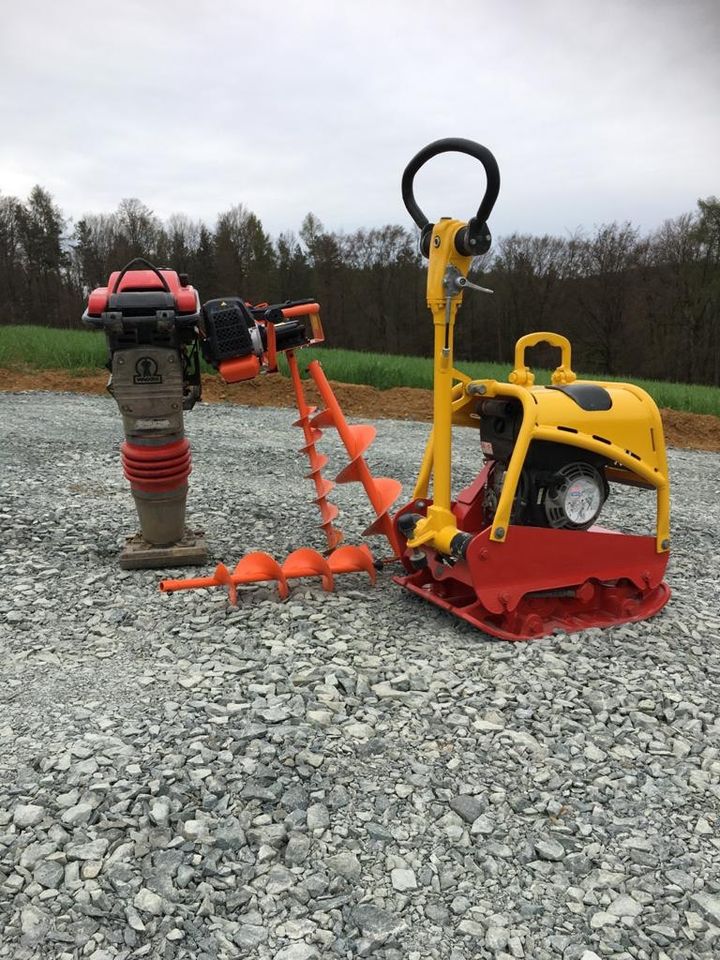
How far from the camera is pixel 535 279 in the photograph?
3481cm

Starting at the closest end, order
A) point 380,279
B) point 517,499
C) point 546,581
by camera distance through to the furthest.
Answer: point 546,581 → point 517,499 → point 380,279

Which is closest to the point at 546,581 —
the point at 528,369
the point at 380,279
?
the point at 528,369

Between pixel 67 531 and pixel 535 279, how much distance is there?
3276 cm

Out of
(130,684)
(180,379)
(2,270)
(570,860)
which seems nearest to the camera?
(570,860)

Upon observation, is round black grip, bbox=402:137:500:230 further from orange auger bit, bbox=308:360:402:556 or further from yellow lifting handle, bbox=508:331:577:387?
orange auger bit, bbox=308:360:402:556

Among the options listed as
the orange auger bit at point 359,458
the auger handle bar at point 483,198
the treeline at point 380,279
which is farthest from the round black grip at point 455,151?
the treeline at point 380,279

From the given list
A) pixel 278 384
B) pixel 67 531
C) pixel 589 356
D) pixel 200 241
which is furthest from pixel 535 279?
pixel 67 531

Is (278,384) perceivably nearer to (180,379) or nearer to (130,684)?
(180,379)

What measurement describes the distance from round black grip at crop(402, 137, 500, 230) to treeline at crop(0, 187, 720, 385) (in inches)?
1150

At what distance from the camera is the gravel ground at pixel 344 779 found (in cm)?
215

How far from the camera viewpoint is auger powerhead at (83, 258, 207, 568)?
4180 mm

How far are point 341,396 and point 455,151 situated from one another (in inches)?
426

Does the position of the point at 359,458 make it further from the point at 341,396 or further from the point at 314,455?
the point at 341,396

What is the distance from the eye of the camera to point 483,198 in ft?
11.4
